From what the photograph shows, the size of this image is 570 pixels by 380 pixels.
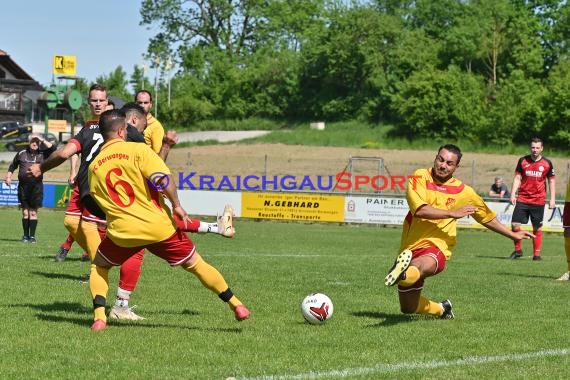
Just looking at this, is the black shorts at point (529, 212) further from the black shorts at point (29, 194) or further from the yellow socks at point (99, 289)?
the yellow socks at point (99, 289)

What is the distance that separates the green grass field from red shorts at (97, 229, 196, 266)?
0.56 meters

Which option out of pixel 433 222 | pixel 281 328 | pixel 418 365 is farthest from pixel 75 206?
pixel 418 365

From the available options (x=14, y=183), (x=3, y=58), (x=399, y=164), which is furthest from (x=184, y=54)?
(x=14, y=183)

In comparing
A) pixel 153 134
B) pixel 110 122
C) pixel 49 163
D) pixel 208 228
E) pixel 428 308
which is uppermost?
pixel 110 122

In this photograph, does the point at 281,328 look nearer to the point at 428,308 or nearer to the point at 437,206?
the point at 428,308

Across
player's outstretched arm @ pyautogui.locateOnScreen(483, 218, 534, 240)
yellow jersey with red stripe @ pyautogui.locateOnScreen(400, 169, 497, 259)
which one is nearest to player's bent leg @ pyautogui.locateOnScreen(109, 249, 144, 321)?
yellow jersey with red stripe @ pyautogui.locateOnScreen(400, 169, 497, 259)

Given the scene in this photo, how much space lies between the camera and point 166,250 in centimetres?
725

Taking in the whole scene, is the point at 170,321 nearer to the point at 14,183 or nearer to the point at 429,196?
the point at 429,196

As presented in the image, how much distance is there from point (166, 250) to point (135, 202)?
444mm

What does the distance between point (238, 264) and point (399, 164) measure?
36378 millimetres

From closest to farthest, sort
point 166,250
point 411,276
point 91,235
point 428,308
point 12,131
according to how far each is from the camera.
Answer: point 166,250 → point 411,276 → point 428,308 → point 91,235 → point 12,131

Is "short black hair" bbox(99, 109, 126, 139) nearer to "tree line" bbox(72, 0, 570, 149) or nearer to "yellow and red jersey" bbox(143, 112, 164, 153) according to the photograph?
"yellow and red jersey" bbox(143, 112, 164, 153)

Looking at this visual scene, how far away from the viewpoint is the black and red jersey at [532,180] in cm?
1623

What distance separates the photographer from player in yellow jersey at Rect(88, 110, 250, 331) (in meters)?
7.04
